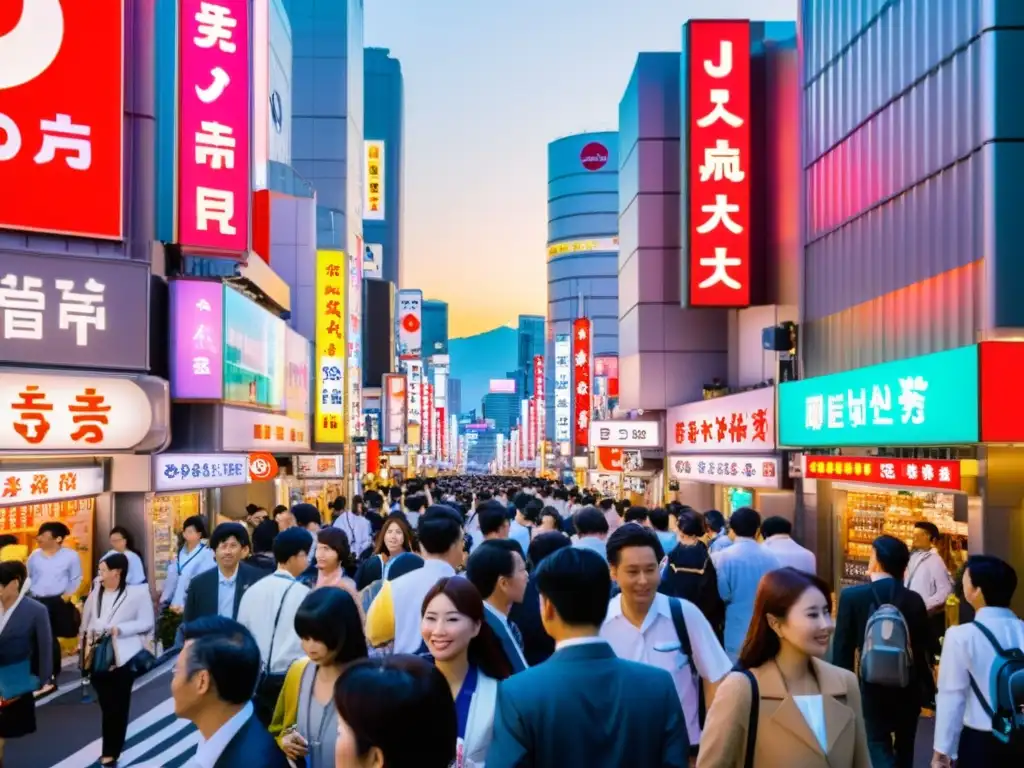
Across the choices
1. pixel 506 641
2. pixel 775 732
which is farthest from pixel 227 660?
pixel 775 732

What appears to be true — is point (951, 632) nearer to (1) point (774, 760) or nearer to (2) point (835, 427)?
(1) point (774, 760)

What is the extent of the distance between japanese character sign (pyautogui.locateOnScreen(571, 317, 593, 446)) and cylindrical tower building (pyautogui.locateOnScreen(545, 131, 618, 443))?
200 ft

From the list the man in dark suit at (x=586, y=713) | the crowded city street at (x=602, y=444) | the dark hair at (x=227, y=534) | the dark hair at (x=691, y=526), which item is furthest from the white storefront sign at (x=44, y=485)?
the man in dark suit at (x=586, y=713)

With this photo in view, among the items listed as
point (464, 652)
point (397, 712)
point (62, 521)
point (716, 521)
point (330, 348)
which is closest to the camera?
point (397, 712)

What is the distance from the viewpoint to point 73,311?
50.7 ft

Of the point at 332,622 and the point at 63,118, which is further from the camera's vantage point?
the point at 63,118

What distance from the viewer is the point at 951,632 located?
6.17 meters

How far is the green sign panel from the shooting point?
1197cm

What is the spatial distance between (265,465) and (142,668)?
13.4 m

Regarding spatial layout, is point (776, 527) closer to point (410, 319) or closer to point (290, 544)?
point (290, 544)

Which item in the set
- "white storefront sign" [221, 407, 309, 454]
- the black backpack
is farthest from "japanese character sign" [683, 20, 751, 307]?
the black backpack

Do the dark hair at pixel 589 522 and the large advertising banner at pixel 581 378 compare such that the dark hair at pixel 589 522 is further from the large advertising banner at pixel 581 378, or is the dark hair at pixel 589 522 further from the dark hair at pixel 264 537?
the large advertising banner at pixel 581 378

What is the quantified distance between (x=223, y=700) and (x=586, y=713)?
3.91 ft

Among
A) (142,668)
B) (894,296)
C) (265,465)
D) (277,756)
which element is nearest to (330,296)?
(265,465)
